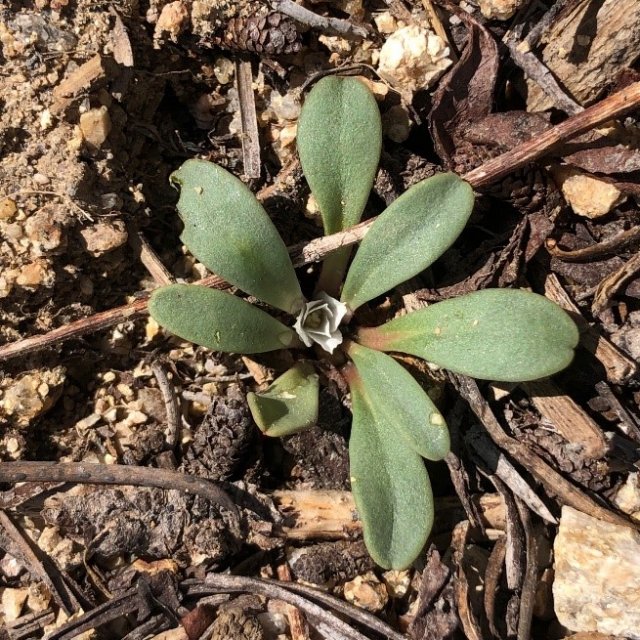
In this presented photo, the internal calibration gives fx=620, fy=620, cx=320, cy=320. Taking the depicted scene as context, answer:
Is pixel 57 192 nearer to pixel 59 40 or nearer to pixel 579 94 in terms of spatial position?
pixel 59 40

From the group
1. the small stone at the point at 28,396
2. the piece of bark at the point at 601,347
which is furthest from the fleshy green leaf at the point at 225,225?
the piece of bark at the point at 601,347

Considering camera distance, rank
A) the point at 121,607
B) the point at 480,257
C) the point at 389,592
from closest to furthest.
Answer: the point at 121,607, the point at 389,592, the point at 480,257

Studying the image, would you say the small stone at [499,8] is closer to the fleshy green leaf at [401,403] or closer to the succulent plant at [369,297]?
the succulent plant at [369,297]

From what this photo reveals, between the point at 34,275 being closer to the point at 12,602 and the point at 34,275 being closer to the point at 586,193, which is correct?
the point at 12,602

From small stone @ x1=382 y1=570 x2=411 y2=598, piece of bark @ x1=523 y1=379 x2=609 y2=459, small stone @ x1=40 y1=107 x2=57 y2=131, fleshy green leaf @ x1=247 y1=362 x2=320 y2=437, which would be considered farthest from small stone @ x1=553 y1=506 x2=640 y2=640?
small stone @ x1=40 y1=107 x2=57 y2=131

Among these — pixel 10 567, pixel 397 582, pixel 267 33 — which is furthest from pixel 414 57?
pixel 10 567

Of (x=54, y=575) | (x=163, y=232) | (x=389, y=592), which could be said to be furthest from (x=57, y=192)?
(x=389, y=592)
